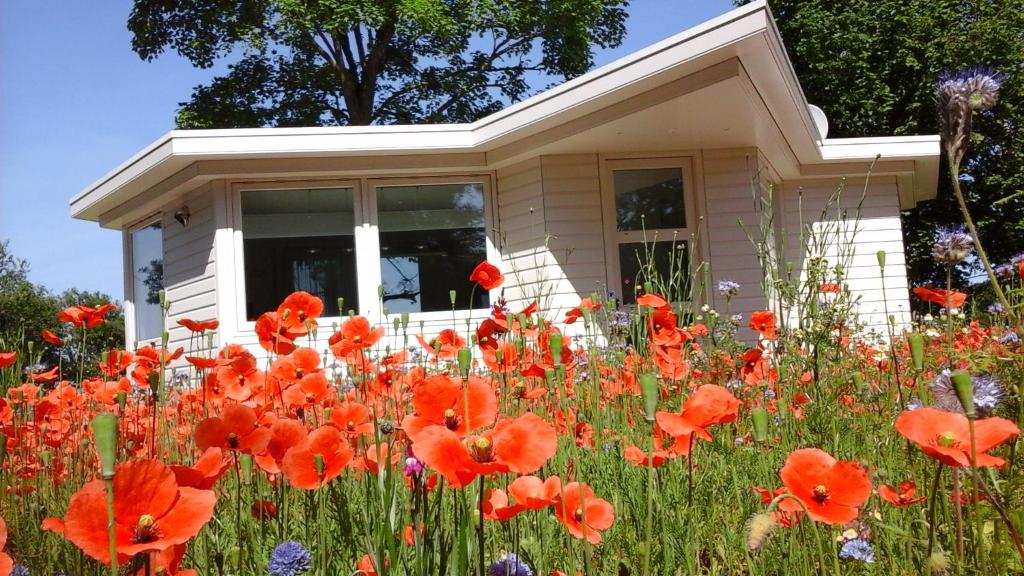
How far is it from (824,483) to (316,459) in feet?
2.18

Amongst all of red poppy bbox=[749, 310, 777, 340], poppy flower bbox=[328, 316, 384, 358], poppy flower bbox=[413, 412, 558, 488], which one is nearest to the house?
red poppy bbox=[749, 310, 777, 340]

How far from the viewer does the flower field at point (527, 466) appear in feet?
2.97

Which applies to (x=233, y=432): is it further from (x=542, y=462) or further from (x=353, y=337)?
(x=353, y=337)

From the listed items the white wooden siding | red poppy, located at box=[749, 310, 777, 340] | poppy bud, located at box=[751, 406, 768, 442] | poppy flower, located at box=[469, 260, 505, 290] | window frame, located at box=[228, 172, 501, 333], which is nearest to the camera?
poppy bud, located at box=[751, 406, 768, 442]

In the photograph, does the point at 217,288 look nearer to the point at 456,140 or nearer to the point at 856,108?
the point at 456,140

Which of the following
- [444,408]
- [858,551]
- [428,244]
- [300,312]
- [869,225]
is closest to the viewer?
[444,408]

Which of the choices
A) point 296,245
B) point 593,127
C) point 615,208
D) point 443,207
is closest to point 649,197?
point 615,208

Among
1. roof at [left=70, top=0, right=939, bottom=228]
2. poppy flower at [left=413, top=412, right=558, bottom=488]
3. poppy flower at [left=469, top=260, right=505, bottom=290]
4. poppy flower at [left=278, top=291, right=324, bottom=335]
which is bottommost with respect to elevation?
poppy flower at [left=413, top=412, right=558, bottom=488]

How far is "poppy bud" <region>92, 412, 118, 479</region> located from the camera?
0.65 meters

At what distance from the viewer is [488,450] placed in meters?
0.90

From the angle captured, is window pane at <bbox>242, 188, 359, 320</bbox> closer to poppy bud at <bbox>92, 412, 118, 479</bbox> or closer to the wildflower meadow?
the wildflower meadow

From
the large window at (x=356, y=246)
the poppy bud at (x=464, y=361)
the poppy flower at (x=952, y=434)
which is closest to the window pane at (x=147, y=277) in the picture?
the large window at (x=356, y=246)

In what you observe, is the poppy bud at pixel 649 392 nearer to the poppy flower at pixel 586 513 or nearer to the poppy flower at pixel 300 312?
the poppy flower at pixel 586 513

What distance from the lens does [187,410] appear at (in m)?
2.91
